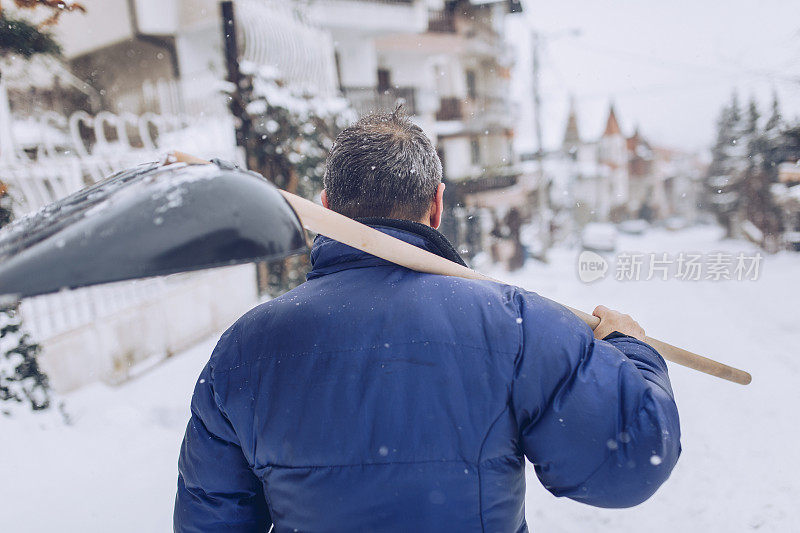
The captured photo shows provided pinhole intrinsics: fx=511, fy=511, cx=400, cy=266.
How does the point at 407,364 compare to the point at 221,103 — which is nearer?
the point at 407,364

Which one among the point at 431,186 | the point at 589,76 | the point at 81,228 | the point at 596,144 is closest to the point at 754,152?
the point at 589,76

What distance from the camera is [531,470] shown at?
3.39 m

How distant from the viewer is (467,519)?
960 millimetres

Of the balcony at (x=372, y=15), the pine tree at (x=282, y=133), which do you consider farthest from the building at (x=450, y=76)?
the pine tree at (x=282, y=133)

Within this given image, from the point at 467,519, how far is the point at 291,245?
61 cm

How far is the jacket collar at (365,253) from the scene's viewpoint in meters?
1.06

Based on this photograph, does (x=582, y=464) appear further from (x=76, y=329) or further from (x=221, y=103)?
(x=221, y=103)

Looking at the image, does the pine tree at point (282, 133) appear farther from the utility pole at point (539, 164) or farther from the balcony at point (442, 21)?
the balcony at point (442, 21)

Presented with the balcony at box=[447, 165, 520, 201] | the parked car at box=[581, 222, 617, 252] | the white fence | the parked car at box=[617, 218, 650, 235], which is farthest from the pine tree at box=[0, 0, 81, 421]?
the parked car at box=[617, 218, 650, 235]

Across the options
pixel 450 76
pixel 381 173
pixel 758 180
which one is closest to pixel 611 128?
pixel 450 76

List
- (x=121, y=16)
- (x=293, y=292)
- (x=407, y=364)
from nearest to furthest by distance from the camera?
1. (x=407, y=364)
2. (x=293, y=292)
3. (x=121, y=16)

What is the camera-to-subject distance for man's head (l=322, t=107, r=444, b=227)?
1.07 metres

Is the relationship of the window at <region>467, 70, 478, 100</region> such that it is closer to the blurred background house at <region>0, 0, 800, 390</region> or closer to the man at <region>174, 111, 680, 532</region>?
the blurred background house at <region>0, 0, 800, 390</region>

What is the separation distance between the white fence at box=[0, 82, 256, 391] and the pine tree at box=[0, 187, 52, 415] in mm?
627
